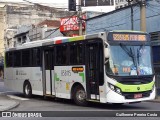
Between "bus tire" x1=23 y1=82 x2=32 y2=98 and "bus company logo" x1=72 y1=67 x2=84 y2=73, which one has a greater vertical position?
"bus company logo" x1=72 y1=67 x2=84 y2=73

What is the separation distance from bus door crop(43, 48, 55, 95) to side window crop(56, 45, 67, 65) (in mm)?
556

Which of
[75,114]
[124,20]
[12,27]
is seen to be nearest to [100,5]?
[12,27]

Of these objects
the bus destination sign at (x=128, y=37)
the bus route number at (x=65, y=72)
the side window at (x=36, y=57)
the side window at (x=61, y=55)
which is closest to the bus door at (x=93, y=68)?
the bus destination sign at (x=128, y=37)

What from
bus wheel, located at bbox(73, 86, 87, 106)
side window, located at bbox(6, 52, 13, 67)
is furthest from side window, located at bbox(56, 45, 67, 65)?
side window, located at bbox(6, 52, 13, 67)

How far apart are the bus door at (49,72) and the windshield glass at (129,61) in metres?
4.38

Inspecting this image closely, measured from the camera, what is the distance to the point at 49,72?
1870 cm

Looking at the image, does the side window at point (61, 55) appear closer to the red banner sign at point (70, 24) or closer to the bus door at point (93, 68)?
the bus door at point (93, 68)

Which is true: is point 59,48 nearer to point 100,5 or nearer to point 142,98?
point 142,98

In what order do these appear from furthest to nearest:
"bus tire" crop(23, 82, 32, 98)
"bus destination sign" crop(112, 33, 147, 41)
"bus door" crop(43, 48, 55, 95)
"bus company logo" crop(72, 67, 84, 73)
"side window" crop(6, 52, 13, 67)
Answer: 1. "side window" crop(6, 52, 13, 67)
2. "bus tire" crop(23, 82, 32, 98)
3. "bus door" crop(43, 48, 55, 95)
4. "bus company logo" crop(72, 67, 84, 73)
5. "bus destination sign" crop(112, 33, 147, 41)

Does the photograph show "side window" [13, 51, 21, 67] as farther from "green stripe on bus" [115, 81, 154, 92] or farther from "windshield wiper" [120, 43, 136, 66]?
"green stripe on bus" [115, 81, 154, 92]

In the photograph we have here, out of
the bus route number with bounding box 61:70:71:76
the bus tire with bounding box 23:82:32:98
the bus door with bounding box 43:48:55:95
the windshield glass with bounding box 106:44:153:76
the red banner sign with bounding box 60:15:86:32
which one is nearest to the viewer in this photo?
the windshield glass with bounding box 106:44:153:76

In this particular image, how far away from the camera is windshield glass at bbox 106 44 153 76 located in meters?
14.8

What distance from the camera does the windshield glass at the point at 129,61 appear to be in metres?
14.8

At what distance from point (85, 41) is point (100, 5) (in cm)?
5567
